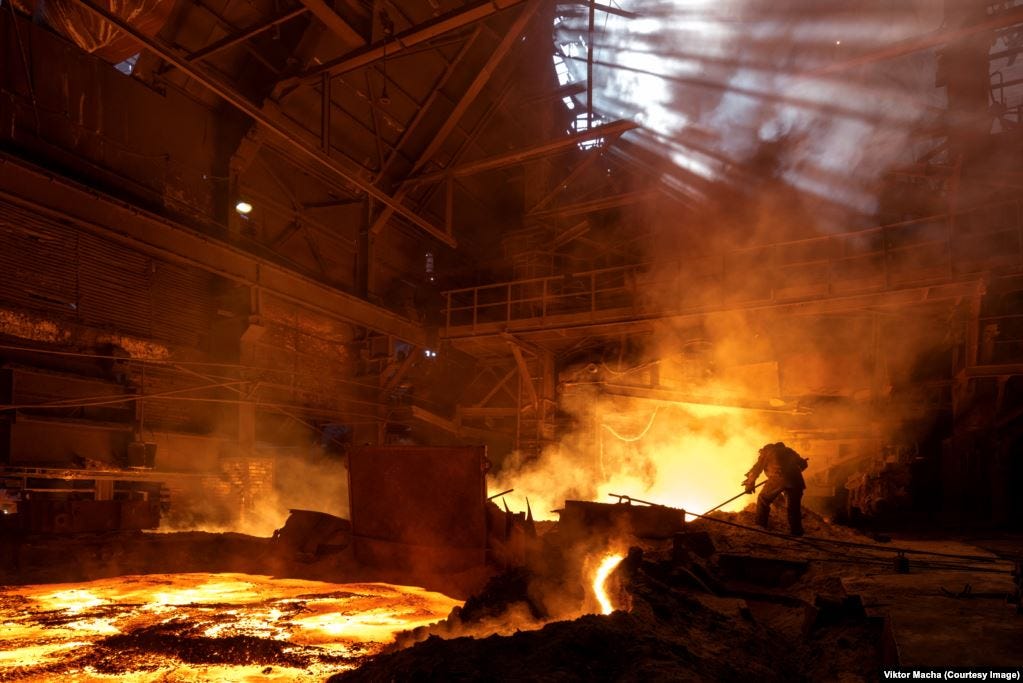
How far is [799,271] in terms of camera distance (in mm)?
13203

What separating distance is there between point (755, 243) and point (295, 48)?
33.8 ft

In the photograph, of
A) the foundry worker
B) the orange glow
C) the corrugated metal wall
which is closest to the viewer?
the foundry worker

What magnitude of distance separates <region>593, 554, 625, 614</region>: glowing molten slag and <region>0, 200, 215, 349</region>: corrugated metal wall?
27.0ft

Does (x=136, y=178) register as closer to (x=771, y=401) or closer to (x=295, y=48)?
(x=295, y=48)

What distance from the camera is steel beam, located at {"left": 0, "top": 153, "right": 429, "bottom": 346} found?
825cm

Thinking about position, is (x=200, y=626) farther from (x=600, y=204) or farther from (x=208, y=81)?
(x=600, y=204)

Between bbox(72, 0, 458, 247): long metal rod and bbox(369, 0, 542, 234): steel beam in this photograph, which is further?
bbox(369, 0, 542, 234): steel beam

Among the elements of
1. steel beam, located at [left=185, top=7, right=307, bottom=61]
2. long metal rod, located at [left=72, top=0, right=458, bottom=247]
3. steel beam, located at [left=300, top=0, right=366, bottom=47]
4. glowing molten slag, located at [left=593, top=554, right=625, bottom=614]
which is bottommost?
glowing molten slag, located at [left=593, top=554, right=625, bottom=614]

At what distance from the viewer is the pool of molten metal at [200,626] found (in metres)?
4.27

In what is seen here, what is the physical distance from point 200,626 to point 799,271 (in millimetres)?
12280

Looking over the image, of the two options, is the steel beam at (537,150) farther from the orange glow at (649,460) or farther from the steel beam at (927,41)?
the orange glow at (649,460)

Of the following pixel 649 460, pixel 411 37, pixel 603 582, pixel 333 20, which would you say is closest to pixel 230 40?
pixel 333 20

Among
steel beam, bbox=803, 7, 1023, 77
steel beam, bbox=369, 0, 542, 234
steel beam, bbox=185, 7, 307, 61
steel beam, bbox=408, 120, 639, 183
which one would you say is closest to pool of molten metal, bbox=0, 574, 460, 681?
steel beam, bbox=185, 7, 307, 61

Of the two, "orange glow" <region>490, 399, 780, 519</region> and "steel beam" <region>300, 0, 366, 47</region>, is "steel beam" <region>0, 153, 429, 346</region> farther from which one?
"orange glow" <region>490, 399, 780, 519</region>
